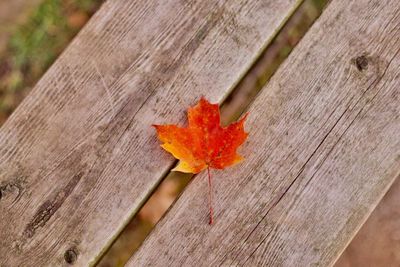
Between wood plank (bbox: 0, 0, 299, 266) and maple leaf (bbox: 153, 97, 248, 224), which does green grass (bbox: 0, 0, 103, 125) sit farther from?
maple leaf (bbox: 153, 97, 248, 224)

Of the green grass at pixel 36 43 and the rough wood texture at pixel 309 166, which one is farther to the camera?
the green grass at pixel 36 43

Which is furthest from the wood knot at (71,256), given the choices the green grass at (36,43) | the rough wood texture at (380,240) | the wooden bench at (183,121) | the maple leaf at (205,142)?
the rough wood texture at (380,240)

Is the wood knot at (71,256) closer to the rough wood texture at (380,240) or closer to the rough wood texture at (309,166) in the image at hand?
the rough wood texture at (309,166)

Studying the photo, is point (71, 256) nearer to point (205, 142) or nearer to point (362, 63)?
point (205, 142)

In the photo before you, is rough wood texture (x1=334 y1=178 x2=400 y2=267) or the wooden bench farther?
rough wood texture (x1=334 y1=178 x2=400 y2=267)

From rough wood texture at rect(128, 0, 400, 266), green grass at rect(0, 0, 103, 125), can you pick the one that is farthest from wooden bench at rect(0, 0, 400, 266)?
green grass at rect(0, 0, 103, 125)

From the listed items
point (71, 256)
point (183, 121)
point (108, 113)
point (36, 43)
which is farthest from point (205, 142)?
point (36, 43)

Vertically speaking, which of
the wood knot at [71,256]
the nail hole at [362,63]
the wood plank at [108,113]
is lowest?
the wood knot at [71,256]
